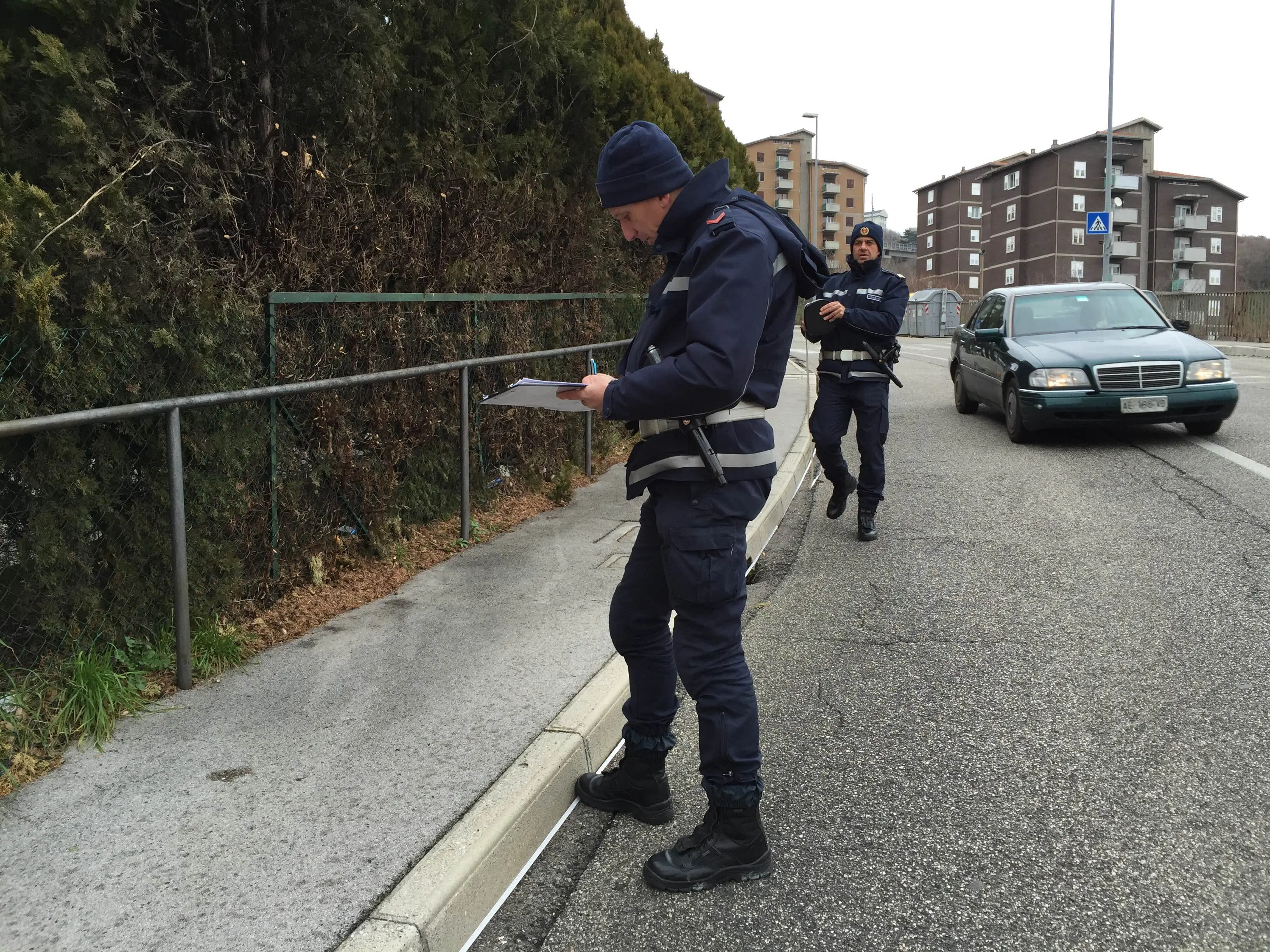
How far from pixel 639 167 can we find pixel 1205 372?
8961 millimetres

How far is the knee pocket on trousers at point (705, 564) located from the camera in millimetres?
2854

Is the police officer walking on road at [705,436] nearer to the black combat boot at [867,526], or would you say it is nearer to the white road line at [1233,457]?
the black combat boot at [867,526]

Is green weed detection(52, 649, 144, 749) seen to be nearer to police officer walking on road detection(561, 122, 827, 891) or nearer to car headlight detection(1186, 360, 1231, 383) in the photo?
police officer walking on road detection(561, 122, 827, 891)

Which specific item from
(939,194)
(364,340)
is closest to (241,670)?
(364,340)

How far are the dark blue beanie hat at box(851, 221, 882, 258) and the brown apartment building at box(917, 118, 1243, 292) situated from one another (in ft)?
269

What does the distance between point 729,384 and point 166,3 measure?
349 centimetres

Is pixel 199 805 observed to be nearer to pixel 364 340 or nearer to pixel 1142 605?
pixel 364 340

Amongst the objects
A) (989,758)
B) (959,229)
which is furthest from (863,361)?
(959,229)

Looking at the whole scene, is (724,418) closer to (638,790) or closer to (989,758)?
(638,790)

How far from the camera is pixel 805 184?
112250 millimetres

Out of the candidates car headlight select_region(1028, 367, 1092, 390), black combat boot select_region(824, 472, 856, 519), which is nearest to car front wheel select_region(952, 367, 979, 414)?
car headlight select_region(1028, 367, 1092, 390)

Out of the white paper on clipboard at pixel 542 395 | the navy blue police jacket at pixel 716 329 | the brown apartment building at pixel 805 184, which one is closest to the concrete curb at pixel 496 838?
the navy blue police jacket at pixel 716 329

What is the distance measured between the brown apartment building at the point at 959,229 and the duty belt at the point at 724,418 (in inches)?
4075

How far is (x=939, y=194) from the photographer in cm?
10906
